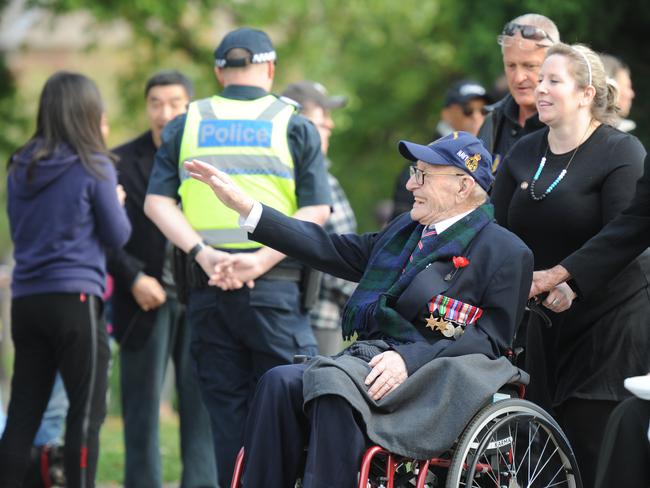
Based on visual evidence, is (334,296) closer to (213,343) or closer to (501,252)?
(213,343)

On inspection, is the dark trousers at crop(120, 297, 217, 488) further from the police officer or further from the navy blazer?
the navy blazer

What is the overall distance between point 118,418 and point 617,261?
9185 mm

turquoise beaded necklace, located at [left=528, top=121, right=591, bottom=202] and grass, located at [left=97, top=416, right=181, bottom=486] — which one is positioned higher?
turquoise beaded necklace, located at [left=528, top=121, right=591, bottom=202]

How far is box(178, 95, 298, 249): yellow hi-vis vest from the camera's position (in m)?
6.04

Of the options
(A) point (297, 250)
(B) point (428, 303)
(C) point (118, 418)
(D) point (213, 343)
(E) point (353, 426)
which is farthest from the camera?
(C) point (118, 418)

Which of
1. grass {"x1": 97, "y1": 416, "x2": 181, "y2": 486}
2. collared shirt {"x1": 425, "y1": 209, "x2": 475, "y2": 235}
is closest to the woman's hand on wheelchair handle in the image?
collared shirt {"x1": 425, "y1": 209, "x2": 475, "y2": 235}

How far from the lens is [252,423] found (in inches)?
189

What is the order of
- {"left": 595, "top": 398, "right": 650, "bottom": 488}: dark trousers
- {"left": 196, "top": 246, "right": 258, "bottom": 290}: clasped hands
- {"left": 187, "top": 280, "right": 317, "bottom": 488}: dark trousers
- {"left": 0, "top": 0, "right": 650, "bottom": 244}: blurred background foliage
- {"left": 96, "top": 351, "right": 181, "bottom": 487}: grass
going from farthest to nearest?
1. {"left": 0, "top": 0, "right": 650, "bottom": 244}: blurred background foliage
2. {"left": 96, "top": 351, "right": 181, "bottom": 487}: grass
3. {"left": 187, "top": 280, "right": 317, "bottom": 488}: dark trousers
4. {"left": 196, "top": 246, "right": 258, "bottom": 290}: clasped hands
5. {"left": 595, "top": 398, "right": 650, "bottom": 488}: dark trousers

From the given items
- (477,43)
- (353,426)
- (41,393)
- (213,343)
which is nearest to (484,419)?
(353,426)

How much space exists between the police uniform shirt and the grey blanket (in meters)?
1.57

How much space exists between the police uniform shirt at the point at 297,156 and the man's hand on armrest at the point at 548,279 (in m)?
1.37

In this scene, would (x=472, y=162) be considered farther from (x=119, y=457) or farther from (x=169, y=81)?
(x=119, y=457)

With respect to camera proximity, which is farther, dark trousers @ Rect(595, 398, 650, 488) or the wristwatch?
the wristwatch

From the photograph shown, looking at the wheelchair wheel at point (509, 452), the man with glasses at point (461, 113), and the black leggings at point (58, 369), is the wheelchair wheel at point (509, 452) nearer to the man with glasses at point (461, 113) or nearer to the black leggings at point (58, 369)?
the black leggings at point (58, 369)
